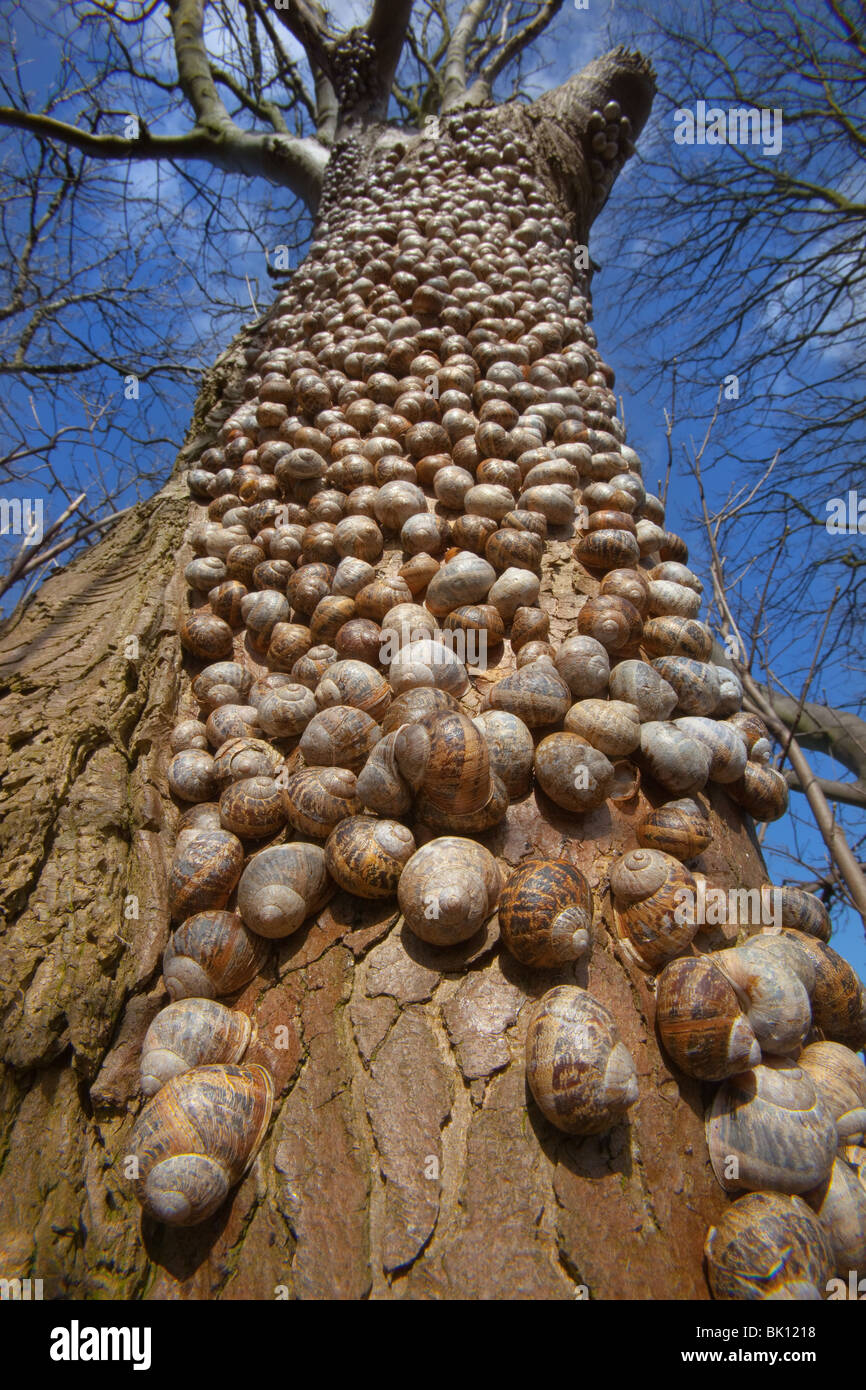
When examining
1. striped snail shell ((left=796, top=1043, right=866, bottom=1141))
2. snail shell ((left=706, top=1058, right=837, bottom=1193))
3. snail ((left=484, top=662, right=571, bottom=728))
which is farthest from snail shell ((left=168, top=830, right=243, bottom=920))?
striped snail shell ((left=796, top=1043, right=866, bottom=1141))

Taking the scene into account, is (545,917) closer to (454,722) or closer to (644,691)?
(454,722)

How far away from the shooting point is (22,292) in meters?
6.59

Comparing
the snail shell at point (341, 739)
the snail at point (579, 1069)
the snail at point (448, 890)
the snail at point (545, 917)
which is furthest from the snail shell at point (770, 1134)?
the snail shell at point (341, 739)

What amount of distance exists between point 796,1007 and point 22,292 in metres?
8.87

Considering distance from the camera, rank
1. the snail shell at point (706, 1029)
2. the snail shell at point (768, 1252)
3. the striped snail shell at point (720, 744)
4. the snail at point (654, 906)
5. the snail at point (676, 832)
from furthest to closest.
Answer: the striped snail shell at point (720, 744) < the snail at point (676, 832) < the snail at point (654, 906) < the snail shell at point (706, 1029) < the snail shell at point (768, 1252)

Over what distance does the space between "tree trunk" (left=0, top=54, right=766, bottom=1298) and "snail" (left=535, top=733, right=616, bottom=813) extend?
0.08m

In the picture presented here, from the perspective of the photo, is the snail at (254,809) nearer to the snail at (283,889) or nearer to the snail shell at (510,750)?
the snail at (283,889)

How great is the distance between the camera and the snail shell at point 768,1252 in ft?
3.47

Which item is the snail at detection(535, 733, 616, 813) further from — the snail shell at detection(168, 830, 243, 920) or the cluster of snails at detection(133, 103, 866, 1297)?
the snail shell at detection(168, 830, 243, 920)

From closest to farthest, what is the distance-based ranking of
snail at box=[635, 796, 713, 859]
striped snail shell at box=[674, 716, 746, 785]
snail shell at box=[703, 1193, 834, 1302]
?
snail shell at box=[703, 1193, 834, 1302] → snail at box=[635, 796, 713, 859] → striped snail shell at box=[674, 716, 746, 785]

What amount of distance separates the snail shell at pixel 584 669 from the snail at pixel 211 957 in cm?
115

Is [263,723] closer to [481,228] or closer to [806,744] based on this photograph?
[481,228]

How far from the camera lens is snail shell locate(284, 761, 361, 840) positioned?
167 centimetres

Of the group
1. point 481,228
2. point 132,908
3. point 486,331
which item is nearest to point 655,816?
point 132,908
